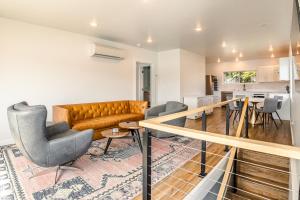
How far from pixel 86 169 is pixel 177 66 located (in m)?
4.95

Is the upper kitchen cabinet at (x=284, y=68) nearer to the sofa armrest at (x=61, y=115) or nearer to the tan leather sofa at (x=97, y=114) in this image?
the tan leather sofa at (x=97, y=114)

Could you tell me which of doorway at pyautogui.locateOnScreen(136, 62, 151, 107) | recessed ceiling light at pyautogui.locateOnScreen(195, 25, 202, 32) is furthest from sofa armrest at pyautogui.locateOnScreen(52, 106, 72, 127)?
doorway at pyautogui.locateOnScreen(136, 62, 151, 107)

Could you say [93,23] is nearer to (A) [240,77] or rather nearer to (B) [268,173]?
(B) [268,173]

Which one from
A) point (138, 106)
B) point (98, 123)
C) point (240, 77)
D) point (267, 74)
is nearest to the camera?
point (98, 123)

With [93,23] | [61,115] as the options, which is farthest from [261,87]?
[61,115]

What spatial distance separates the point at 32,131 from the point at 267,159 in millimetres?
3720

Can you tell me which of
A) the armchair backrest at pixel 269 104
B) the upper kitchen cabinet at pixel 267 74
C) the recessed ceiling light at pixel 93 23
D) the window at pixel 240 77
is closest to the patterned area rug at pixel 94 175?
the recessed ceiling light at pixel 93 23

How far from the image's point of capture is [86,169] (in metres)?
2.55

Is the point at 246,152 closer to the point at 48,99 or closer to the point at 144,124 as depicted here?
the point at 144,124

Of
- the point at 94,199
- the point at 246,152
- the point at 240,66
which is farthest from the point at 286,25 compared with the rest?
the point at 240,66

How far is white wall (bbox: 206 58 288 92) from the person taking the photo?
8.23 metres

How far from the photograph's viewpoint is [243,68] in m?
9.15

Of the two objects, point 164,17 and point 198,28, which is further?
point 198,28

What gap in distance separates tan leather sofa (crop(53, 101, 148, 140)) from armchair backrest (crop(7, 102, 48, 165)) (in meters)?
1.36
